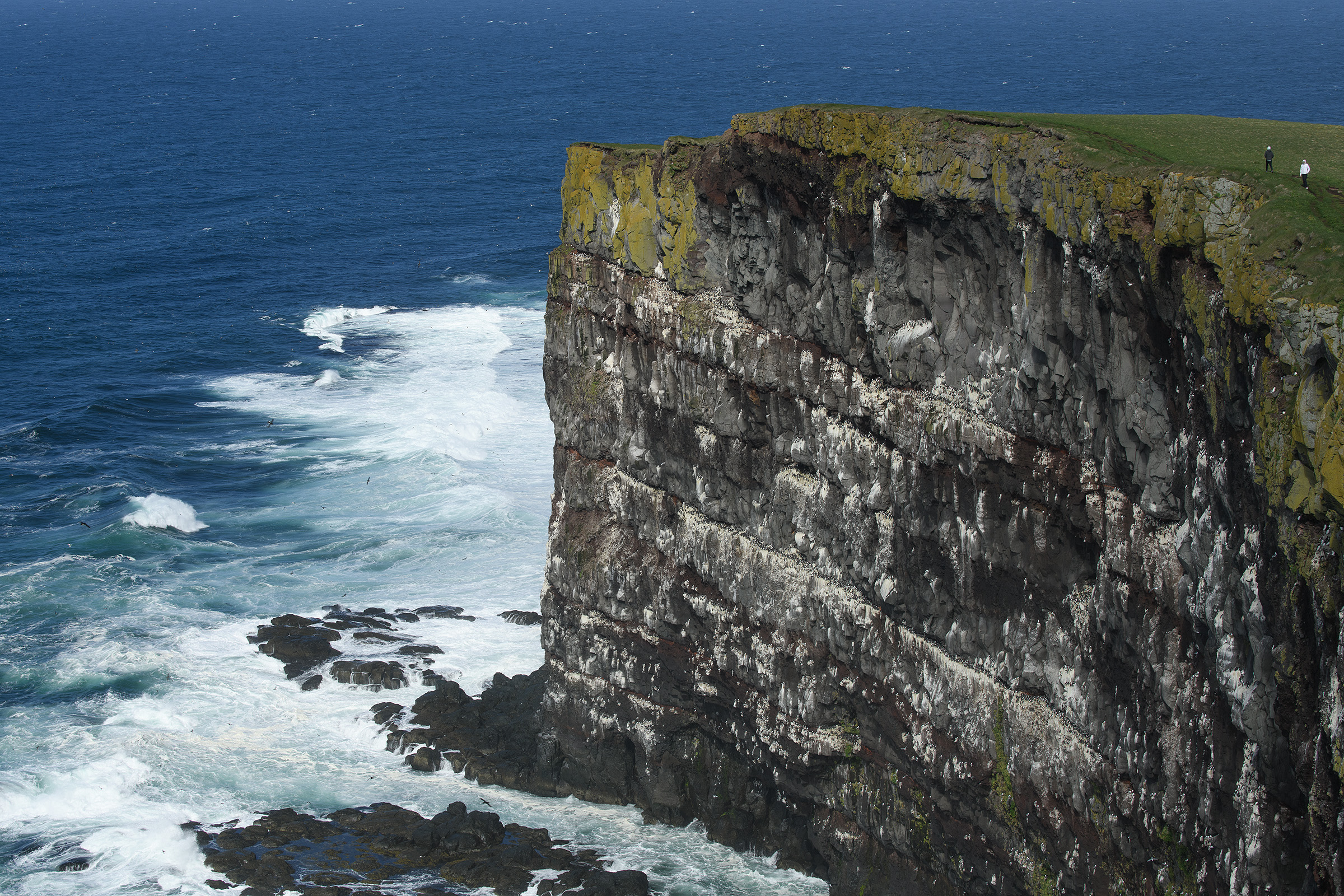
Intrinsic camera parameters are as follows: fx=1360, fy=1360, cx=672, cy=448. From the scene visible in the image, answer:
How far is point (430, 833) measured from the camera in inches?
1309

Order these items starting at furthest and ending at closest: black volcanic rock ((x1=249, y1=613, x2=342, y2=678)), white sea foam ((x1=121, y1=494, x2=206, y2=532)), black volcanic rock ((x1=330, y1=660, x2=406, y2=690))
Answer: white sea foam ((x1=121, y1=494, x2=206, y2=532)) → black volcanic rock ((x1=249, y1=613, x2=342, y2=678)) → black volcanic rock ((x1=330, y1=660, x2=406, y2=690))

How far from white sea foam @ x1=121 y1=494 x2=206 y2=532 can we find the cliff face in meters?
24.0

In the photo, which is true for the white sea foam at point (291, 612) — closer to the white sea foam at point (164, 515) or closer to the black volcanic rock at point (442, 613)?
the black volcanic rock at point (442, 613)

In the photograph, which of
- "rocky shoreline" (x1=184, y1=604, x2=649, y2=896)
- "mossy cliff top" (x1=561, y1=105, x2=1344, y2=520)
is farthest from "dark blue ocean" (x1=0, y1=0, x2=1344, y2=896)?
"mossy cliff top" (x1=561, y1=105, x2=1344, y2=520)

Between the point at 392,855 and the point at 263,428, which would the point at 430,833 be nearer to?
the point at 392,855

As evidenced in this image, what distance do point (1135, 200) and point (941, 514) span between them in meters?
7.95

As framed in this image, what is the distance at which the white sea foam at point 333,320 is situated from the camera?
253ft

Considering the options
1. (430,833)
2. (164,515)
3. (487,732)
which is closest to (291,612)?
(164,515)

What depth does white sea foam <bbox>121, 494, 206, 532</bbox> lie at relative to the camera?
177ft

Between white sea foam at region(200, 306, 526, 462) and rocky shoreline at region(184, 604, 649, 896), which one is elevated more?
white sea foam at region(200, 306, 526, 462)

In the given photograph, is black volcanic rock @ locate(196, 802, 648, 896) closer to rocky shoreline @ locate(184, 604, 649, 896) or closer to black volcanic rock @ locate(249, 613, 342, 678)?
rocky shoreline @ locate(184, 604, 649, 896)

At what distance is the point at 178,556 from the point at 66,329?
111 feet

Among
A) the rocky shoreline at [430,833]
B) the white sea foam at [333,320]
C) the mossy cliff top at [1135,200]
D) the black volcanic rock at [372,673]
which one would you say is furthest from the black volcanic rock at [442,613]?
the white sea foam at [333,320]

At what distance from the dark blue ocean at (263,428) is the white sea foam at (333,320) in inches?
11.3
